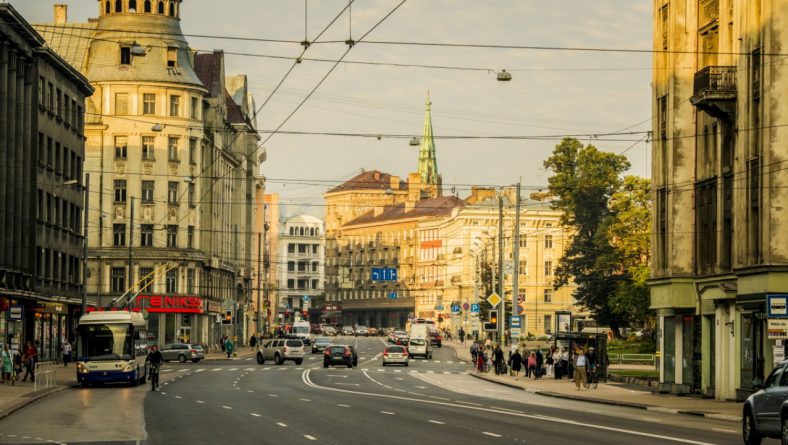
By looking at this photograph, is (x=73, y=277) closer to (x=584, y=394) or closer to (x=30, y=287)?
(x=30, y=287)

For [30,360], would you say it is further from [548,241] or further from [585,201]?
[548,241]

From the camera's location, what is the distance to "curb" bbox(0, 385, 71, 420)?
1458 inches

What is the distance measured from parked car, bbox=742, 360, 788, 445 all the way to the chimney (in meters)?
91.7

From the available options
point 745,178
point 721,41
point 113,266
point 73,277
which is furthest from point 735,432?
point 113,266

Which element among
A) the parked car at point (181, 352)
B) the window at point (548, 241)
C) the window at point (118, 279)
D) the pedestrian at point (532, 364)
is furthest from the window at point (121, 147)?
the window at point (548, 241)

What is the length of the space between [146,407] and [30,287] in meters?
31.6

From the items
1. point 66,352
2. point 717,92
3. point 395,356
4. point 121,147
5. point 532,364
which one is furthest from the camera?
point 121,147

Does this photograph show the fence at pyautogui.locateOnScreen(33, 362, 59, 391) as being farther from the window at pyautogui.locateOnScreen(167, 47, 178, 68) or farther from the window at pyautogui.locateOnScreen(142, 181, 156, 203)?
the window at pyautogui.locateOnScreen(167, 47, 178, 68)

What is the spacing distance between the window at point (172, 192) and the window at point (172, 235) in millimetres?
1847

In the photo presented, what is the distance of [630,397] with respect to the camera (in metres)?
49.7

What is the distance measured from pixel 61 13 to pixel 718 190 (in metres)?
74.5

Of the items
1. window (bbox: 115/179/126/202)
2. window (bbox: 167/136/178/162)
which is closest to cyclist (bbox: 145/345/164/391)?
window (bbox: 115/179/126/202)

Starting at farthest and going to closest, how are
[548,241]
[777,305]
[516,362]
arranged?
[548,241] < [516,362] < [777,305]

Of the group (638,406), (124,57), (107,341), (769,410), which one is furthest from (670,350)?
(124,57)
